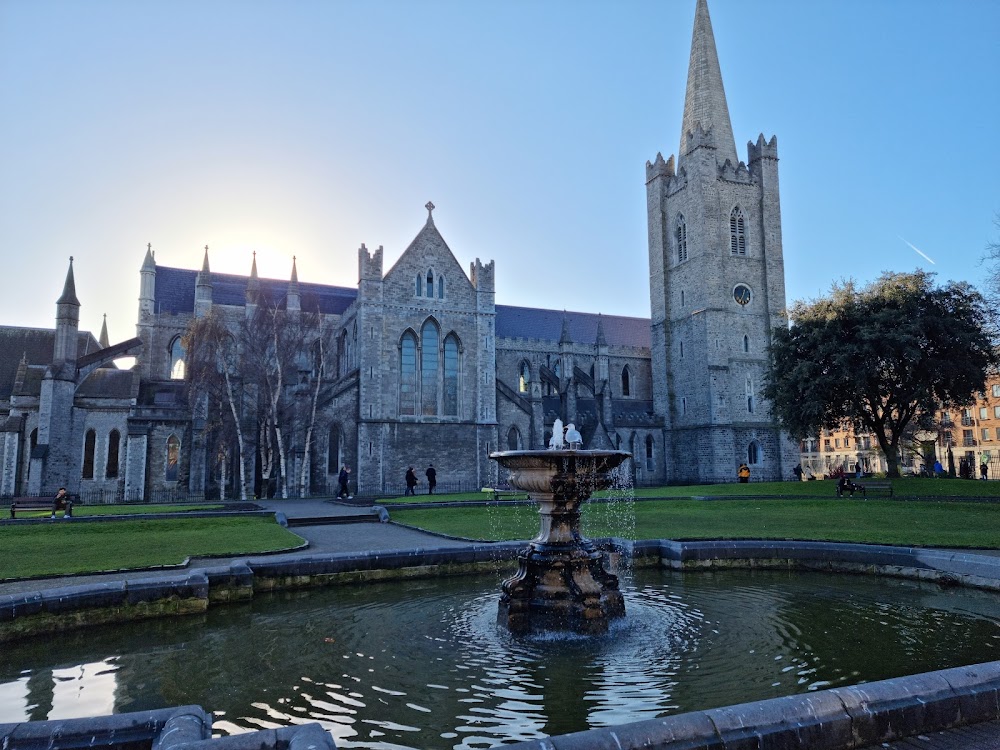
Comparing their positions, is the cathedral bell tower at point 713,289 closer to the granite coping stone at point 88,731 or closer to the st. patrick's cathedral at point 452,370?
the st. patrick's cathedral at point 452,370

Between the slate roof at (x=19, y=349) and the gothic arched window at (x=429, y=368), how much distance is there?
2208 cm

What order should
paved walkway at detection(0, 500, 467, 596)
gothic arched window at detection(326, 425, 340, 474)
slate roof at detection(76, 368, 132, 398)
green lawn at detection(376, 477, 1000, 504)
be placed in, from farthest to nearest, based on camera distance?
gothic arched window at detection(326, 425, 340, 474), slate roof at detection(76, 368, 132, 398), green lawn at detection(376, 477, 1000, 504), paved walkway at detection(0, 500, 467, 596)

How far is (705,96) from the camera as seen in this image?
54250 millimetres

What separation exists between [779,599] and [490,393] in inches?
1238

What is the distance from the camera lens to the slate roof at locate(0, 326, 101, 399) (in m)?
40.0

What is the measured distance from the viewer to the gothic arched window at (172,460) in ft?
123

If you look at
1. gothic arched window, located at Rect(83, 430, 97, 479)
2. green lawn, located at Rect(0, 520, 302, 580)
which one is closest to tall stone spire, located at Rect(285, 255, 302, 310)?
gothic arched window, located at Rect(83, 430, 97, 479)

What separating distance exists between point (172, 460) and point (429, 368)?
51.5 feet

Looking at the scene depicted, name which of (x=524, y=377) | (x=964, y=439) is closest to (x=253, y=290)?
(x=524, y=377)

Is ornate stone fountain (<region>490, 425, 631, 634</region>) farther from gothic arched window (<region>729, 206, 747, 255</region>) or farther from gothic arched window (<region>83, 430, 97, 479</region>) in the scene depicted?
gothic arched window (<region>729, 206, 747, 255</region>)

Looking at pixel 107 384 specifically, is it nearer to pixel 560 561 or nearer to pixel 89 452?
pixel 89 452

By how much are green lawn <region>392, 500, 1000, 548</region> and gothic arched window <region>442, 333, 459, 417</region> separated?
46.5ft

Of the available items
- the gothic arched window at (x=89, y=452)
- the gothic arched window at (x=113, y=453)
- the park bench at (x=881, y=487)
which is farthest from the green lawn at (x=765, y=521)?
the gothic arched window at (x=89, y=452)

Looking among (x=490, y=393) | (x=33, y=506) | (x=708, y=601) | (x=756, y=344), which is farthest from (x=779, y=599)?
(x=756, y=344)
